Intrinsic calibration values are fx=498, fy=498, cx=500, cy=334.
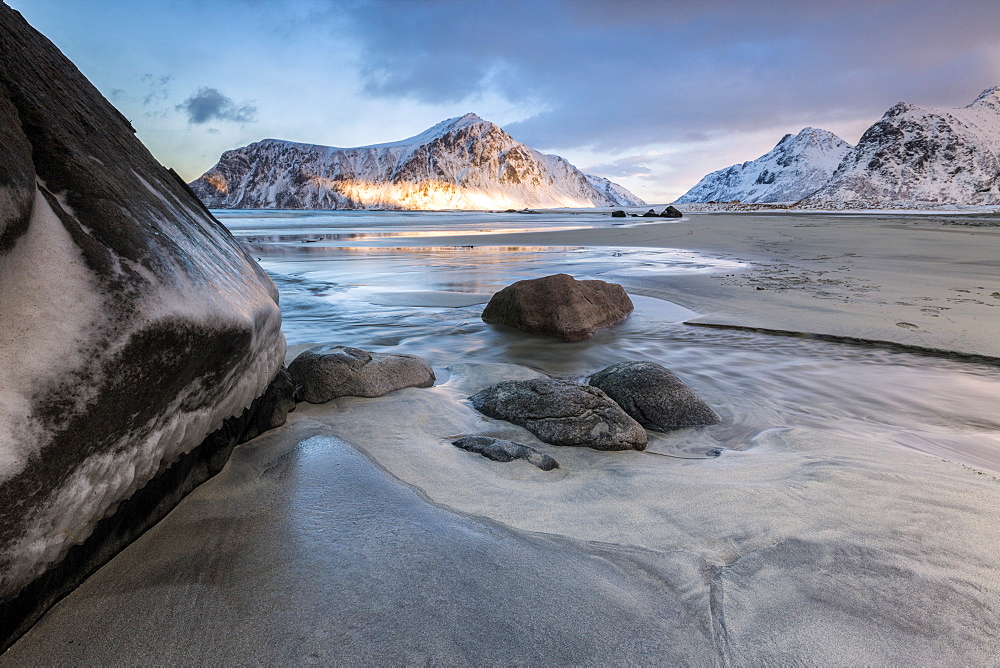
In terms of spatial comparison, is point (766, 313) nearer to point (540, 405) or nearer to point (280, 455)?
point (540, 405)

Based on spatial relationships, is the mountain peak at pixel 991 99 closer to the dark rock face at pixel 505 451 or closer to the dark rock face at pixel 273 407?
the dark rock face at pixel 505 451

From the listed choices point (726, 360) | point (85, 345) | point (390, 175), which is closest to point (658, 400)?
point (726, 360)

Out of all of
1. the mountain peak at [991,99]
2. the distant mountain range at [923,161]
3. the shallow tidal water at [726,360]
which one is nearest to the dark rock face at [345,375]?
the shallow tidal water at [726,360]

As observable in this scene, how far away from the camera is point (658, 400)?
10.0ft

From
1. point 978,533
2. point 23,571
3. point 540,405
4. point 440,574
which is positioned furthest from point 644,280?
point 23,571

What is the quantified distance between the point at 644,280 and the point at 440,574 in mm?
7659

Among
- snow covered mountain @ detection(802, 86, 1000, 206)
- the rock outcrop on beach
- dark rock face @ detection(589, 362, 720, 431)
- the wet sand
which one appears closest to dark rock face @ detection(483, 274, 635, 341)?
the wet sand

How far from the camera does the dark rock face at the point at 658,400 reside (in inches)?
118

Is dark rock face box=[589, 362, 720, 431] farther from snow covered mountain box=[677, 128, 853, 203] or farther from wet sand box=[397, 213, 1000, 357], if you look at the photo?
snow covered mountain box=[677, 128, 853, 203]

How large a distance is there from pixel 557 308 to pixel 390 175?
164777 mm

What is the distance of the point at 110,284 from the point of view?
1.20 metres

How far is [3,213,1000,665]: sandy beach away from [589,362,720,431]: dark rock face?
0.86ft

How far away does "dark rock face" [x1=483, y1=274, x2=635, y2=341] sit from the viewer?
16.8 feet

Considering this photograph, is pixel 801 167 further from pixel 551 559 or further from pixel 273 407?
pixel 551 559
